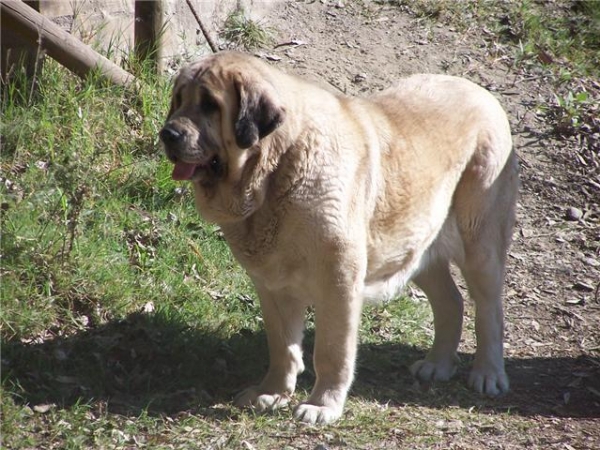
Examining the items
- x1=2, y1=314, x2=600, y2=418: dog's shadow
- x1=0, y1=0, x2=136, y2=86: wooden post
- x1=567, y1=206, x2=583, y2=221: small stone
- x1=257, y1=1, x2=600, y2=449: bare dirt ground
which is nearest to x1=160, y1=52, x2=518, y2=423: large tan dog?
x1=2, y1=314, x2=600, y2=418: dog's shadow

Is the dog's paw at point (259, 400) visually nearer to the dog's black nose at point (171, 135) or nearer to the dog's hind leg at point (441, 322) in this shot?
the dog's hind leg at point (441, 322)

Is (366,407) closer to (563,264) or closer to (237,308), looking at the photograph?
(237,308)

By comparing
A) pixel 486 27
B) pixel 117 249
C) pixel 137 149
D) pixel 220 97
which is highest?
pixel 486 27

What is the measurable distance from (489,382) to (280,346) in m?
1.56

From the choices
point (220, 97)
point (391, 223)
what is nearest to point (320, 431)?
point (391, 223)

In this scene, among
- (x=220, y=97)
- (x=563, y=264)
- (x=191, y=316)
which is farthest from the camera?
(x=563, y=264)

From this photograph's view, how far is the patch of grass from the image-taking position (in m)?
9.52

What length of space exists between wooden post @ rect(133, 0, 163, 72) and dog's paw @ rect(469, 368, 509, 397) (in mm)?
3767

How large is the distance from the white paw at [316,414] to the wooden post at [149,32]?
149 inches

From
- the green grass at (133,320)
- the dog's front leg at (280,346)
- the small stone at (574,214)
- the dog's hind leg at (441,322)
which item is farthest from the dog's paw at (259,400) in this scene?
the small stone at (574,214)

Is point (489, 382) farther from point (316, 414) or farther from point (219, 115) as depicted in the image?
point (219, 115)

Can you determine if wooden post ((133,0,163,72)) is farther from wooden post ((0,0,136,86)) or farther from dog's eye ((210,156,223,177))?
dog's eye ((210,156,223,177))

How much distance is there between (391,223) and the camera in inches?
230

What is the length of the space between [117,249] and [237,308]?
0.94 metres
